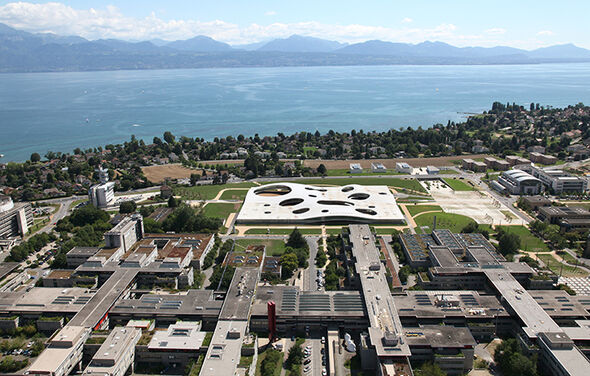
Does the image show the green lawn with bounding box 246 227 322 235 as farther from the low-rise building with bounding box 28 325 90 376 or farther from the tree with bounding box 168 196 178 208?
the low-rise building with bounding box 28 325 90 376

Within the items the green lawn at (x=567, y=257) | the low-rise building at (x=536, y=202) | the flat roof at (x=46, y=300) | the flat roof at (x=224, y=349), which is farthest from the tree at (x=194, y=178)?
the green lawn at (x=567, y=257)

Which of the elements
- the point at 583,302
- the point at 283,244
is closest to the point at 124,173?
the point at 283,244

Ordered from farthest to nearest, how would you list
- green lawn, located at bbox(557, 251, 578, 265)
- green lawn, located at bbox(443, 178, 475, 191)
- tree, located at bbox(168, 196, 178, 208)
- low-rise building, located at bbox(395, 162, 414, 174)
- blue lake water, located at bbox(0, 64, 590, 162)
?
1. blue lake water, located at bbox(0, 64, 590, 162)
2. low-rise building, located at bbox(395, 162, 414, 174)
3. green lawn, located at bbox(443, 178, 475, 191)
4. tree, located at bbox(168, 196, 178, 208)
5. green lawn, located at bbox(557, 251, 578, 265)

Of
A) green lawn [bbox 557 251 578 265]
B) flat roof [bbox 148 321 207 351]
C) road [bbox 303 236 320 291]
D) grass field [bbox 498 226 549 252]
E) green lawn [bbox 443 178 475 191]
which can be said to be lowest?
road [bbox 303 236 320 291]

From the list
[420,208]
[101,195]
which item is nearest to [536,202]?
[420,208]

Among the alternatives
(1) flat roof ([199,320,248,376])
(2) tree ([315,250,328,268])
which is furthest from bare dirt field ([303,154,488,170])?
(1) flat roof ([199,320,248,376])

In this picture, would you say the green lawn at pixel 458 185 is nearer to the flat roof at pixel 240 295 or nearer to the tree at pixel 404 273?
the tree at pixel 404 273

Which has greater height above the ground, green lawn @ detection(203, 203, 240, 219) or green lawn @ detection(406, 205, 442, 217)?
green lawn @ detection(406, 205, 442, 217)

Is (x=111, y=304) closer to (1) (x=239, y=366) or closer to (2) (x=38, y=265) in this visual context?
(1) (x=239, y=366)
